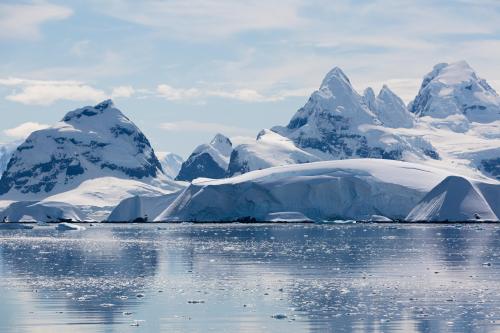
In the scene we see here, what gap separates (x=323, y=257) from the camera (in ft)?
271

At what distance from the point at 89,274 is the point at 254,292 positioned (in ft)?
53.8

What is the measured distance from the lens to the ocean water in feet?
136

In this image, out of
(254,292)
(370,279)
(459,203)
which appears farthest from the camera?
(459,203)

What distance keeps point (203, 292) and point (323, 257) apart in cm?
3044

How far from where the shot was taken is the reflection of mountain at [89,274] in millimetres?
48469

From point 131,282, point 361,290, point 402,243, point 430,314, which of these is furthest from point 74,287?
point 402,243

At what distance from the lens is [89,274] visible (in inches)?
2589

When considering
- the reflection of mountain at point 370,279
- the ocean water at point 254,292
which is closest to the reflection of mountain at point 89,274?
the ocean water at point 254,292

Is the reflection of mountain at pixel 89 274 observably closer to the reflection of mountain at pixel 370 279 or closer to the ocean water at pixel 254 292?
the ocean water at pixel 254 292

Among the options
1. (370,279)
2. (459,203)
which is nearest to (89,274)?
(370,279)

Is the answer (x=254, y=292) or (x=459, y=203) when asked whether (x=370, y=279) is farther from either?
(x=459, y=203)

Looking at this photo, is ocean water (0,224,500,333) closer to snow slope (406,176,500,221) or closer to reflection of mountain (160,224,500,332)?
reflection of mountain (160,224,500,332)

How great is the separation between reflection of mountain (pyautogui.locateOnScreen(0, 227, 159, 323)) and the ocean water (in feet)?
0.22

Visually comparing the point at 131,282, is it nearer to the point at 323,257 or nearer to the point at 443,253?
the point at 323,257
